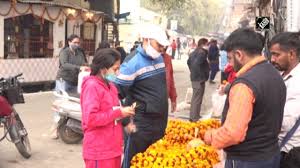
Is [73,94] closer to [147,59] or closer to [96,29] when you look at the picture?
[147,59]

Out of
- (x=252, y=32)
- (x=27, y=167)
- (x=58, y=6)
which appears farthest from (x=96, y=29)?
(x=252, y=32)

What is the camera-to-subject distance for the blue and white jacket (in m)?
4.56

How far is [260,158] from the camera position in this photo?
123 inches

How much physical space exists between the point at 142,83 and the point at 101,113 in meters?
0.76

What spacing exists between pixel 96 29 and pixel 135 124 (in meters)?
15.0

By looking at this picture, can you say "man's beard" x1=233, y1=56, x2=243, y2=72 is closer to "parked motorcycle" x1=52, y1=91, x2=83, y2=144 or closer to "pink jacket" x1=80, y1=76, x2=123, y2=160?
"pink jacket" x1=80, y1=76, x2=123, y2=160

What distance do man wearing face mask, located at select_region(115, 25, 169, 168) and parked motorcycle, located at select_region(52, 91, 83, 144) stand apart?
119 inches

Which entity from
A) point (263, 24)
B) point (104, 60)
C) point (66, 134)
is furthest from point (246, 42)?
point (263, 24)

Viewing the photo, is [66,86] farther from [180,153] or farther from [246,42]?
[246,42]

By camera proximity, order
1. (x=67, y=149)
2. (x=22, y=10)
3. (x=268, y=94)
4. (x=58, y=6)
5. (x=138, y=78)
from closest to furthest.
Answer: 1. (x=268, y=94)
2. (x=138, y=78)
3. (x=67, y=149)
4. (x=22, y=10)
5. (x=58, y=6)

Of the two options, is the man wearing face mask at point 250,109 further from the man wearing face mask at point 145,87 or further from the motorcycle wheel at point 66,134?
the motorcycle wheel at point 66,134

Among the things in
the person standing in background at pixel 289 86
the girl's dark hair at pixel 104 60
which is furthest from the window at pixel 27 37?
the person standing in background at pixel 289 86

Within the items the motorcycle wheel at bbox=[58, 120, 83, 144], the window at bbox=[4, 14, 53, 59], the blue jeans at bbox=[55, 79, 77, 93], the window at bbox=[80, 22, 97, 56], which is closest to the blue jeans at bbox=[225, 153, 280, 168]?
the motorcycle wheel at bbox=[58, 120, 83, 144]

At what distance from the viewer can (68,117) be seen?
25.3 ft
